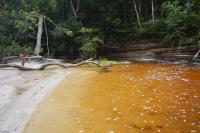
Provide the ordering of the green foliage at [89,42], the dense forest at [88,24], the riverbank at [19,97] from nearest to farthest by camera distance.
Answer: the riverbank at [19,97]
the dense forest at [88,24]
the green foliage at [89,42]

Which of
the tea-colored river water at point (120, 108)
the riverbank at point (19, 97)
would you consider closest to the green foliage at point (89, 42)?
the riverbank at point (19, 97)

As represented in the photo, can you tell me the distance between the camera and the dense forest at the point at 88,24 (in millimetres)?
26750

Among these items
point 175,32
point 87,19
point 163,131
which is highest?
point 87,19

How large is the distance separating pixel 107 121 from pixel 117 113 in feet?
2.64

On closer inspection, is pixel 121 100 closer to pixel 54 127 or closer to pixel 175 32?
pixel 54 127

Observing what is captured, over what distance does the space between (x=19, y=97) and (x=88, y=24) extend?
2538 cm

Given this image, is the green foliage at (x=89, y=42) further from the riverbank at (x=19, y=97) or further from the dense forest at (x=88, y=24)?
the riverbank at (x=19, y=97)

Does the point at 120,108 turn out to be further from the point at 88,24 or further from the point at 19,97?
the point at 88,24

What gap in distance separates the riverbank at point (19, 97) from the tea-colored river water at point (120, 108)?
287 millimetres

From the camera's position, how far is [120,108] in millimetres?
8750

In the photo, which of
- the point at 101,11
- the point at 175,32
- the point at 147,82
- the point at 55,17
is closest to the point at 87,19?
the point at 101,11

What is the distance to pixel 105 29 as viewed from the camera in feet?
110

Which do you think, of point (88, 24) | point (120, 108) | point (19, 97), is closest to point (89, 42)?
point (88, 24)

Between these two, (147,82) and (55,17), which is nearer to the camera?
(147,82)
